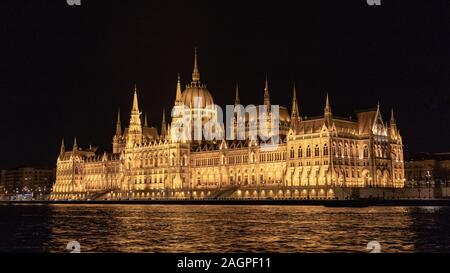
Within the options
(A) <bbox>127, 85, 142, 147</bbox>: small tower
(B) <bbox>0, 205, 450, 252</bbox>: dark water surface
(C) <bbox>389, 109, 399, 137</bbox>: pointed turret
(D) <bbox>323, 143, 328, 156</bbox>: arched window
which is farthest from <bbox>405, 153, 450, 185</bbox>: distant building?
(B) <bbox>0, 205, 450, 252</bbox>: dark water surface

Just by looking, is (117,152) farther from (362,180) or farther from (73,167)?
(362,180)

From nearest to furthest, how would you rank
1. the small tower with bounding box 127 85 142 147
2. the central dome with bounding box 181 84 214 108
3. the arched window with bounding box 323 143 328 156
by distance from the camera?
the arched window with bounding box 323 143 328 156 < the central dome with bounding box 181 84 214 108 < the small tower with bounding box 127 85 142 147

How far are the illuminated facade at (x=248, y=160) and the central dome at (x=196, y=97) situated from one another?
253 mm

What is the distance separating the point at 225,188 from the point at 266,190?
12527mm

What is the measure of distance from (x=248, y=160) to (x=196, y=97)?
35084 mm

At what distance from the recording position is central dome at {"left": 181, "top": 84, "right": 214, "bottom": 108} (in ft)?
525

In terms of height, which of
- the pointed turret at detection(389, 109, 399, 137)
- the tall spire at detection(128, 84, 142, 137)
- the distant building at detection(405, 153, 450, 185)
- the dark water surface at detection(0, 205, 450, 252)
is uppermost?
the tall spire at detection(128, 84, 142, 137)

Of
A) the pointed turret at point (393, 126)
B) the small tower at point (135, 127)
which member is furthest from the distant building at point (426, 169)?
the small tower at point (135, 127)

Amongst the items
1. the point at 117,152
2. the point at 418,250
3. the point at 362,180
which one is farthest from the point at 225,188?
the point at 418,250

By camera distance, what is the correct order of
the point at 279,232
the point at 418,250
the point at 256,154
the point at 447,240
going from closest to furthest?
the point at 418,250 → the point at 447,240 → the point at 279,232 → the point at 256,154

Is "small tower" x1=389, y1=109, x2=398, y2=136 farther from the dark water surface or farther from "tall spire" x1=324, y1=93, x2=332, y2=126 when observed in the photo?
the dark water surface

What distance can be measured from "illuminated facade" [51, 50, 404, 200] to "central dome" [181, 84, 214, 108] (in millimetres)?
253

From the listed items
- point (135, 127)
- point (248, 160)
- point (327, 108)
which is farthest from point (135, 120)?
point (327, 108)
